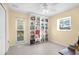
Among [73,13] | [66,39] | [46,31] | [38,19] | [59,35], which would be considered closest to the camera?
[73,13]

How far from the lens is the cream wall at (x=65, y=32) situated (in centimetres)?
433

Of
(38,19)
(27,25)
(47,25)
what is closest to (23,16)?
(27,25)

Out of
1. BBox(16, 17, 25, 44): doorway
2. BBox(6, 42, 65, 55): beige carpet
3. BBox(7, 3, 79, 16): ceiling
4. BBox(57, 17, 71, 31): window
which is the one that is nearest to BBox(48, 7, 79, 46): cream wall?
BBox(57, 17, 71, 31): window

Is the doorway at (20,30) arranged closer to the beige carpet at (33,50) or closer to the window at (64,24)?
the beige carpet at (33,50)

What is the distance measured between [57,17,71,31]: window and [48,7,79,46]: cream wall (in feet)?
0.63

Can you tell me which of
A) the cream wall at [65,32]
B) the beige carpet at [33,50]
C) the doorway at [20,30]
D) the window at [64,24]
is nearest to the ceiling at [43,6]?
the cream wall at [65,32]

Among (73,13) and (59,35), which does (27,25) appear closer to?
(59,35)

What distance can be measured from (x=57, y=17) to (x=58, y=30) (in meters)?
0.82

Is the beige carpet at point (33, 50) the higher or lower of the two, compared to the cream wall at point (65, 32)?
lower

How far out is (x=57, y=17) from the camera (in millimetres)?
6055

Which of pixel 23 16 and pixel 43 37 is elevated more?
pixel 23 16

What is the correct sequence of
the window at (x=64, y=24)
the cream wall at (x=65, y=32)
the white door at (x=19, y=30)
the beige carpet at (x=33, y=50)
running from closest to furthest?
the beige carpet at (x=33, y=50) < the cream wall at (x=65, y=32) < the window at (x=64, y=24) < the white door at (x=19, y=30)

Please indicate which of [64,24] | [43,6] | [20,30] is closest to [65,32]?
[64,24]

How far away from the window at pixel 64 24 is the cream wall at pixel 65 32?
0.63 feet
